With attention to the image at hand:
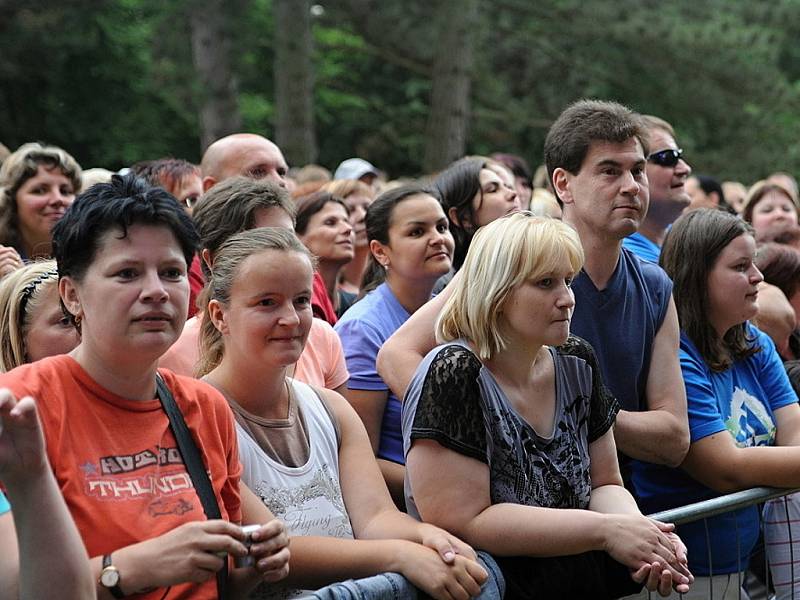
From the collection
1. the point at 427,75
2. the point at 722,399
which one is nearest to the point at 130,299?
the point at 722,399

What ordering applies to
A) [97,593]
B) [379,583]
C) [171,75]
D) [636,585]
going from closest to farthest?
1. [97,593]
2. [379,583]
3. [636,585]
4. [171,75]

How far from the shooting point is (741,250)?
15.5 ft

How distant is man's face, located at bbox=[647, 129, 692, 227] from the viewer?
19.1 ft

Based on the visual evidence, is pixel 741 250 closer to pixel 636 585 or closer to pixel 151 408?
pixel 636 585

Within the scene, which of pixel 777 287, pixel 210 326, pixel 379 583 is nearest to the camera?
pixel 379 583

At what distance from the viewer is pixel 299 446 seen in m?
3.35

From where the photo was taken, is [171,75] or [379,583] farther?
[171,75]

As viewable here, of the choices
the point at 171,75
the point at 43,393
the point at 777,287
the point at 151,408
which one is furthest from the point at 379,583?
the point at 171,75

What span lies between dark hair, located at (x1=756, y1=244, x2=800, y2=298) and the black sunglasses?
85cm

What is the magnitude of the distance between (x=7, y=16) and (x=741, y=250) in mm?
18446

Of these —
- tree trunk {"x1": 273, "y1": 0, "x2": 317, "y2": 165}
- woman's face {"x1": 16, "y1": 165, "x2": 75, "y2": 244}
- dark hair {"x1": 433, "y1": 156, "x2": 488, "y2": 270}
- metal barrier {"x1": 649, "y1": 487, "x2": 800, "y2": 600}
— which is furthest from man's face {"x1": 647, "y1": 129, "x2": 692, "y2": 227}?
tree trunk {"x1": 273, "y1": 0, "x2": 317, "y2": 165}

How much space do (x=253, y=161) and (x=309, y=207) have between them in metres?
0.56

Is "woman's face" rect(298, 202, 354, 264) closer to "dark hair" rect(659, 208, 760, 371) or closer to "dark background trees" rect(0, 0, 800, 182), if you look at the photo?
"dark hair" rect(659, 208, 760, 371)

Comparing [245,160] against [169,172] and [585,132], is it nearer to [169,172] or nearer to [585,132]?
[169,172]
